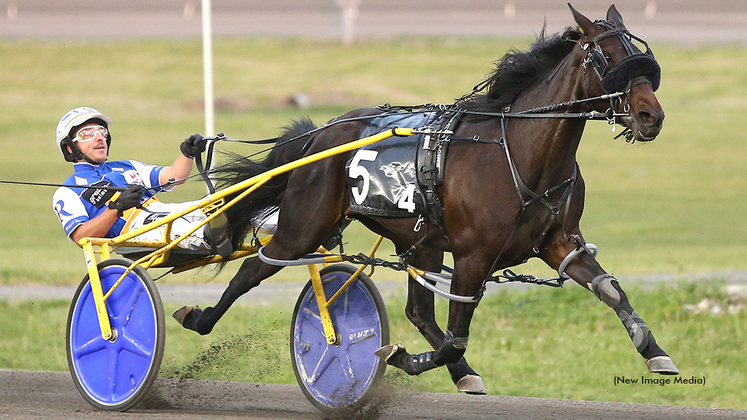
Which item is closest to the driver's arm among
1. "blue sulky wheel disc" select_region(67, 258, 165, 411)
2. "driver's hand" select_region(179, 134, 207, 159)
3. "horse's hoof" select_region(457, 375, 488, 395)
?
"blue sulky wheel disc" select_region(67, 258, 165, 411)

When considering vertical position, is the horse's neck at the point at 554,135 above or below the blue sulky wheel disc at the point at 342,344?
above

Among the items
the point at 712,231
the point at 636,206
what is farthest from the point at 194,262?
the point at 636,206

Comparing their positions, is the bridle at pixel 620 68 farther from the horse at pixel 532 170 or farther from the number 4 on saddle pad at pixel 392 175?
the number 4 on saddle pad at pixel 392 175

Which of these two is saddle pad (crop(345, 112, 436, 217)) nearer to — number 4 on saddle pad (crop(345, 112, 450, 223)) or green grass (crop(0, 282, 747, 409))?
number 4 on saddle pad (crop(345, 112, 450, 223))

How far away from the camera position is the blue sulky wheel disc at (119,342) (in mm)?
5438

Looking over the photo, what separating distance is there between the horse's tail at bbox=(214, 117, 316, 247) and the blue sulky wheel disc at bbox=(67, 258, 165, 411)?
64 centimetres

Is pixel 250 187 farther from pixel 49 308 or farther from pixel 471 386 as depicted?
pixel 49 308

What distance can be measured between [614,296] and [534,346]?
3116 millimetres

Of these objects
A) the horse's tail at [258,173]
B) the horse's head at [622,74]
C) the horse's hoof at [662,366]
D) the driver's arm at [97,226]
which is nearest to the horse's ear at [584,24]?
the horse's head at [622,74]

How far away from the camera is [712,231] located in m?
15.3

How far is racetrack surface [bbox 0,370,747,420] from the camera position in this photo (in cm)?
556

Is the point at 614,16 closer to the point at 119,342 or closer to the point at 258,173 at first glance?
the point at 258,173

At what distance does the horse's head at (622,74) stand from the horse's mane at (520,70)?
0.24 metres

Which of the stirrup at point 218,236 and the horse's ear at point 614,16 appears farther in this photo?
the stirrup at point 218,236
